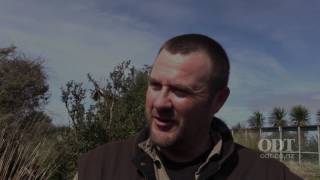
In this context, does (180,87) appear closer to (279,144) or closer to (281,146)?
(279,144)

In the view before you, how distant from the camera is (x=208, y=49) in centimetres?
269

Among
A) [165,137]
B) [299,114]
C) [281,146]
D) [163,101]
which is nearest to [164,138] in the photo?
[165,137]

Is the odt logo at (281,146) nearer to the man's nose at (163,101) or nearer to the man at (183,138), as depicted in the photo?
the man at (183,138)

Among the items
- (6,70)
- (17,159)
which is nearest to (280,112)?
(6,70)

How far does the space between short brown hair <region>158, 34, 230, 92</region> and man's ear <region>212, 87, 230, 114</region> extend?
3 cm

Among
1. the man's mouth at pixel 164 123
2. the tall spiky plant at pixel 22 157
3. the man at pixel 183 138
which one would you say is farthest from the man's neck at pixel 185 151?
the tall spiky plant at pixel 22 157

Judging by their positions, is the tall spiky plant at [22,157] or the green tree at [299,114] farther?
the green tree at [299,114]

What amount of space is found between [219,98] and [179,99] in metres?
0.32

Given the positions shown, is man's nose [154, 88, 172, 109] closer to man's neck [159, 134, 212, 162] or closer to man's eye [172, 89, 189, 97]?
man's eye [172, 89, 189, 97]

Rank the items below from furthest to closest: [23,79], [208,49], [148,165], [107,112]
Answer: [23,79] < [107,112] < [208,49] < [148,165]

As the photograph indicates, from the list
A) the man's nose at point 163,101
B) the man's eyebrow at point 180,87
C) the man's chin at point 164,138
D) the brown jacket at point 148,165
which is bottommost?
the brown jacket at point 148,165

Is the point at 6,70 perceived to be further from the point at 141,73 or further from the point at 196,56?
the point at 196,56

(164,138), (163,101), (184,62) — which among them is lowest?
(164,138)

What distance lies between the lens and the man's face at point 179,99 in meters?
2.47
